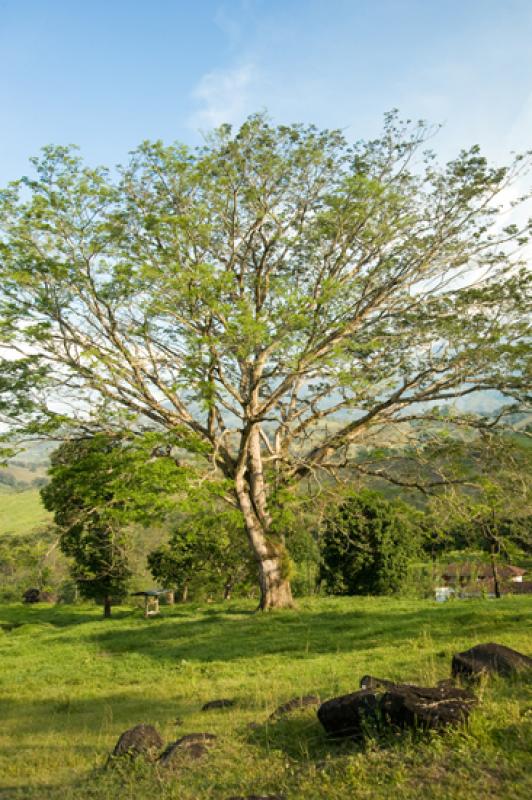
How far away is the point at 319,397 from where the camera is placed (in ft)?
71.5

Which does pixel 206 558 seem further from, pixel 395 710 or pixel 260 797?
pixel 260 797

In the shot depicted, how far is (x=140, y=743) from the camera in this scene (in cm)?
700

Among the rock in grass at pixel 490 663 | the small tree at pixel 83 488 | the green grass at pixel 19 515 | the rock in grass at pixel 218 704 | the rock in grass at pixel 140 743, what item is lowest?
the rock in grass at pixel 218 704

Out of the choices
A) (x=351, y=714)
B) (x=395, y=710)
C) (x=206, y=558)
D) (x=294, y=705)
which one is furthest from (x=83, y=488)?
(x=206, y=558)

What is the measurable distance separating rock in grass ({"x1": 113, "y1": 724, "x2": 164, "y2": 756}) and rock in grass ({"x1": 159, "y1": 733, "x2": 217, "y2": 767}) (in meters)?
0.22

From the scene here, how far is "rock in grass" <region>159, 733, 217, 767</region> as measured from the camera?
6535 mm

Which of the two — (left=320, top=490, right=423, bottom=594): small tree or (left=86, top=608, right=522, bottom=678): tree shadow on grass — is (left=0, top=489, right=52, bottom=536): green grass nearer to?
(left=320, top=490, right=423, bottom=594): small tree

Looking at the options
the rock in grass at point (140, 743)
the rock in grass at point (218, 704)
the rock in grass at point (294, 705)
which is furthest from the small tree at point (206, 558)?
the rock in grass at point (140, 743)

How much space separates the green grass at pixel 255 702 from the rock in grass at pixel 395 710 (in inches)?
7.1

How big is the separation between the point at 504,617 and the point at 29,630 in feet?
65.5

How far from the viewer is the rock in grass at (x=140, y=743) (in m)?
6.89

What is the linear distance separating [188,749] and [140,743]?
681 mm

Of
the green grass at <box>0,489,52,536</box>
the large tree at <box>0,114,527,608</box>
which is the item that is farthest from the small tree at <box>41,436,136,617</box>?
the green grass at <box>0,489,52,536</box>

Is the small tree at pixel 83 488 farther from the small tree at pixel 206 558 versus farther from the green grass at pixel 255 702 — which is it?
the small tree at pixel 206 558
